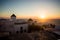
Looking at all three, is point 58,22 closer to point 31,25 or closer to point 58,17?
point 58,17

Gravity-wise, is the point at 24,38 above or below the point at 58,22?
below

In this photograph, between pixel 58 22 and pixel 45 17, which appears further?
pixel 58 22

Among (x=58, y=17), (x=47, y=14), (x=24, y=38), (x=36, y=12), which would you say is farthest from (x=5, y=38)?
(x=58, y=17)

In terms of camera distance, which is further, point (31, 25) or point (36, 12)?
point (31, 25)

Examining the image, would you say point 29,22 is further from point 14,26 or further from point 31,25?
point 14,26

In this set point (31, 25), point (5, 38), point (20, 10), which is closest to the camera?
point (5, 38)

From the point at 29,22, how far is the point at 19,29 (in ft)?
2.13

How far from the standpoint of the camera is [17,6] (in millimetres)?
3340

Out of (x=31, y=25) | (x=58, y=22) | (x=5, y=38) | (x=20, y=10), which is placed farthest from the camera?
(x=31, y=25)

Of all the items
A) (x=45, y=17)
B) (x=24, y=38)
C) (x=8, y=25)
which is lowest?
(x=24, y=38)

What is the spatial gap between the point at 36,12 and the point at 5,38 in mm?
1165

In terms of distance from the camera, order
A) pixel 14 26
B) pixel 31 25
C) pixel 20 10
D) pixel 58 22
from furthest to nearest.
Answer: pixel 31 25 < pixel 14 26 < pixel 58 22 < pixel 20 10

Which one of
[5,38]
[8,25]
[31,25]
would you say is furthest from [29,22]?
[5,38]

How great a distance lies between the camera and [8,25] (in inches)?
154
